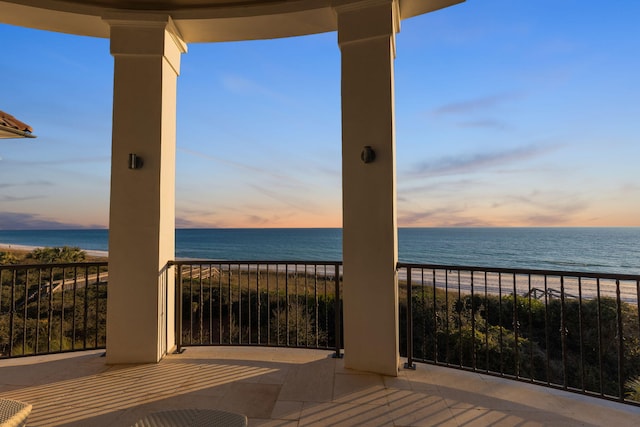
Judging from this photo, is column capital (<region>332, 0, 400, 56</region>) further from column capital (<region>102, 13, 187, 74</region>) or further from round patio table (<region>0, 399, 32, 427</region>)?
round patio table (<region>0, 399, 32, 427</region>)

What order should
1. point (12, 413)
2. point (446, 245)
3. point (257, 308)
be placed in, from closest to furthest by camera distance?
point (12, 413) < point (257, 308) < point (446, 245)

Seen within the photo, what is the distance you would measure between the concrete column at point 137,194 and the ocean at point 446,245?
916 inches

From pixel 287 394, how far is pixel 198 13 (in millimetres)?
3220

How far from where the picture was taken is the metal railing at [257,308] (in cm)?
327

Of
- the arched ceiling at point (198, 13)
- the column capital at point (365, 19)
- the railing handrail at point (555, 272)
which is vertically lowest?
the railing handrail at point (555, 272)

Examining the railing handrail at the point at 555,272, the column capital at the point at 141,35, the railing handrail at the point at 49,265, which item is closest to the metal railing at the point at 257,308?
the railing handrail at the point at 49,265

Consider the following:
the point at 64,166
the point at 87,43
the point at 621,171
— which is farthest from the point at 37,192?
the point at 621,171

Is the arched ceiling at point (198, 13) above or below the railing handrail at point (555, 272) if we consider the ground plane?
above

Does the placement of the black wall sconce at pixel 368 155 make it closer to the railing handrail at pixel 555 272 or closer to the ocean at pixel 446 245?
the railing handrail at pixel 555 272

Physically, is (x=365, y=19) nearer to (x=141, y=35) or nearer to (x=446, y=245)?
(x=141, y=35)

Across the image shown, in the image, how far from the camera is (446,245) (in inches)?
1209

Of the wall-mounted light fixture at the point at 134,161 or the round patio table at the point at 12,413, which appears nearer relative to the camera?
the round patio table at the point at 12,413

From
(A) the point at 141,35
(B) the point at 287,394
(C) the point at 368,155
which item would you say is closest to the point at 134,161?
(A) the point at 141,35

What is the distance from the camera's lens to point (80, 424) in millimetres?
2057
